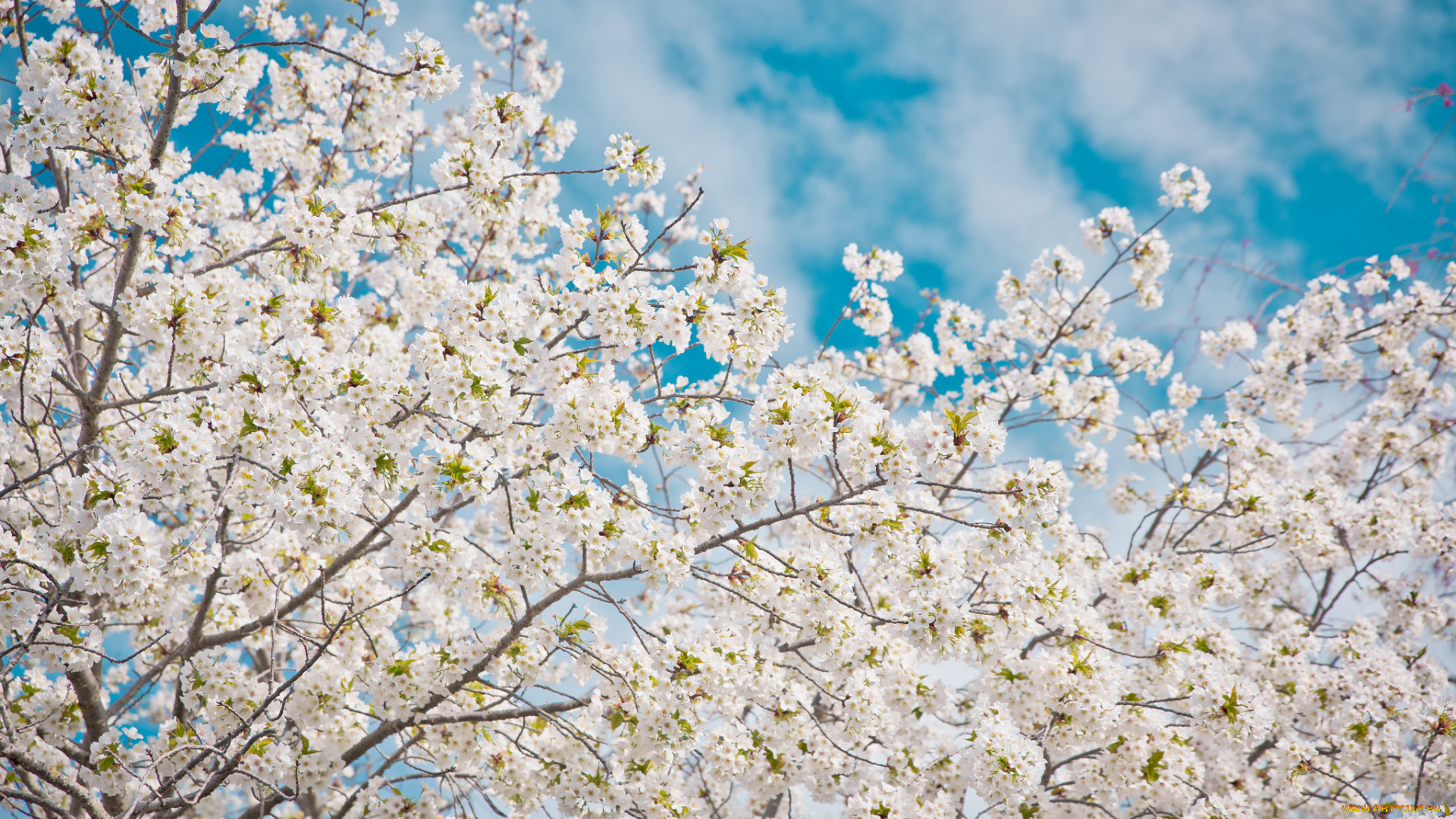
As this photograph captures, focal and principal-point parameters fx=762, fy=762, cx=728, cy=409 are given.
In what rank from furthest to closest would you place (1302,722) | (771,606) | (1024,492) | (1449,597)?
(1449,597) → (1302,722) → (771,606) → (1024,492)

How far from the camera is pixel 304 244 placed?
5.99m

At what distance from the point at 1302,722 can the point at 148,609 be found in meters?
12.4

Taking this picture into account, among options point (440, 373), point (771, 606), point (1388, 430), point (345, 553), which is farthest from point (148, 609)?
point (1388, 430)

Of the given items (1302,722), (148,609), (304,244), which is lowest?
(1302,722)

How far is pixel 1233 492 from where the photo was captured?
992 cm

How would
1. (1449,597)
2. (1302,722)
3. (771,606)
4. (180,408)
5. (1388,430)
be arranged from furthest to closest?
(1388,430), (1449,597), (1302,722), (771,606), (180,408)

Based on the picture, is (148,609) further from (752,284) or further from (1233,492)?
(1233,492)

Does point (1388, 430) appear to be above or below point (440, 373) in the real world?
above

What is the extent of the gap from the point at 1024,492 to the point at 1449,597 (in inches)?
323

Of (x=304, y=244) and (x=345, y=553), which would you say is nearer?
(x=304, y=244)

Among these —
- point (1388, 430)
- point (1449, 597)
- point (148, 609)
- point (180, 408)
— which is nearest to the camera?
point (180, 408)

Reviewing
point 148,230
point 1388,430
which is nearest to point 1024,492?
point 148,230

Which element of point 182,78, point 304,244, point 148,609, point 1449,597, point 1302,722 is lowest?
point 1302,722

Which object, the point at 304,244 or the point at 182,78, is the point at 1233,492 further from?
the point at 182,78
